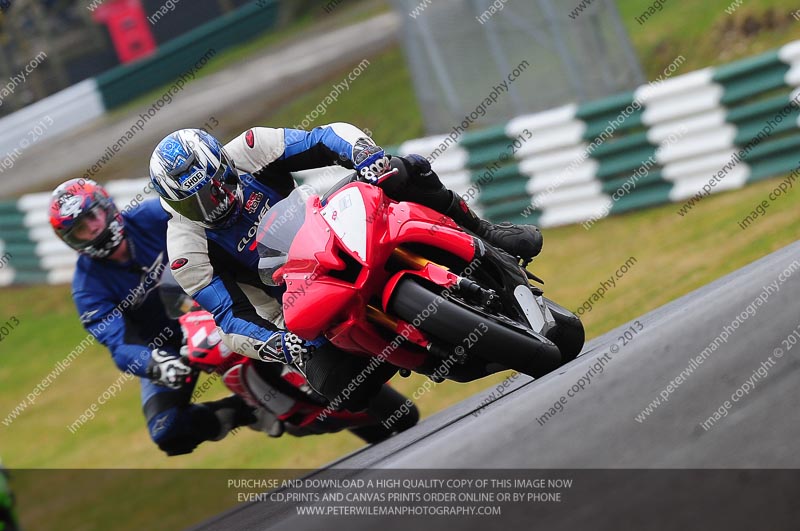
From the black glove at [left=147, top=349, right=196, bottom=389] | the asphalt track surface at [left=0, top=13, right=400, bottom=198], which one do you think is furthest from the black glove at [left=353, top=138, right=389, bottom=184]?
the asphalt track surface at [left=0, top=13, right=400, bottom=198]

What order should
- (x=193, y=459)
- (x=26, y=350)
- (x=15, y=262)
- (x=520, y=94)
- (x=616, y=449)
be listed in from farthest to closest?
(x=15, y=262), (x=26, y=350), (x=520, y=94), (x=193, y=459), (x=616, y=449)

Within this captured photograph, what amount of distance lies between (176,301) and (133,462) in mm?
4240

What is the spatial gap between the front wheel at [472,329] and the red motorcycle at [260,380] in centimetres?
182

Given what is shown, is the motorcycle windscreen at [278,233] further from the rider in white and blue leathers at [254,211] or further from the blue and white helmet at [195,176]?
the blue and white helmet at [195,176]

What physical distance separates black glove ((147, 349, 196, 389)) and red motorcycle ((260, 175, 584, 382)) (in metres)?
1.70

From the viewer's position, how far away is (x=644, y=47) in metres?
15.9

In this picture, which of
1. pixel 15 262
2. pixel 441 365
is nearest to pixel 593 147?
pixel 441 365

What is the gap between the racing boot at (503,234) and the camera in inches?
219

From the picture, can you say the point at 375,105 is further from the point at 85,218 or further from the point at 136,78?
the point at 85,218

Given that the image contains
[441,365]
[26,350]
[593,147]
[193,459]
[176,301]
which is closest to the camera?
[441,365]

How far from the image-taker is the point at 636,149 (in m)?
11.1

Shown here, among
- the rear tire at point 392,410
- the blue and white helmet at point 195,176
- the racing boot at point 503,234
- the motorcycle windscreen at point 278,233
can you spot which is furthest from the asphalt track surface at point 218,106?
the motorcycle windscreen at point 278,233

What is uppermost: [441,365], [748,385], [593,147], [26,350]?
[748,385]

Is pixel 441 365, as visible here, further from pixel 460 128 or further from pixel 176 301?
pixel 460 128
